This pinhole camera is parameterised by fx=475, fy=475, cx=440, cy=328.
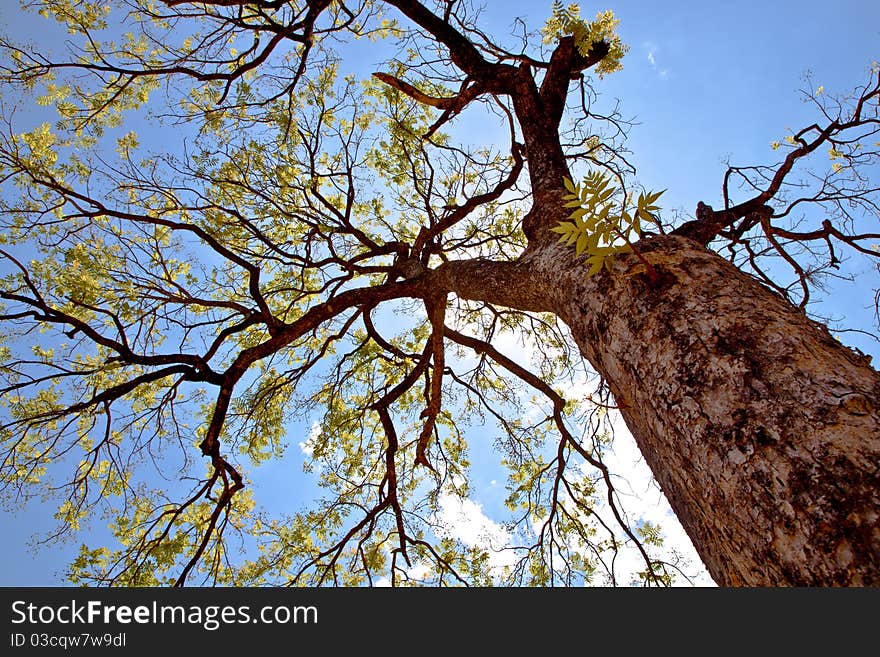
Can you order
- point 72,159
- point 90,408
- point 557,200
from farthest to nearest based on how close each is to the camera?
point 72,159 < point 90,408 < point 557,200

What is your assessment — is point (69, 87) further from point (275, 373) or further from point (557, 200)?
point (557, 200)

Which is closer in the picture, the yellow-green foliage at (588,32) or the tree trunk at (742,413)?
the tree trunk at (742,413)

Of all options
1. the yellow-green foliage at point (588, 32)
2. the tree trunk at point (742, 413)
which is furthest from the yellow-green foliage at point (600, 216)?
the yellow-green foliage at point (588, 32)

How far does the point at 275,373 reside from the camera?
6.32 meters

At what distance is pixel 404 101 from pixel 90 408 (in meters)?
4.99

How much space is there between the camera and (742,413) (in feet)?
3.71

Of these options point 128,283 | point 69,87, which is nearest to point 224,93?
point 69,87

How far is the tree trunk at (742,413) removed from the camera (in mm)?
892

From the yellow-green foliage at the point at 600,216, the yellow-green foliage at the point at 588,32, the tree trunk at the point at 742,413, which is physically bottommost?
the tree trunk at the point at 742,413

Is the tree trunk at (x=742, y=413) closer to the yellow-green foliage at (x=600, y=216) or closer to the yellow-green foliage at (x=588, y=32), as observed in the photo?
the yellow-green foliage at (x=600, y=216)

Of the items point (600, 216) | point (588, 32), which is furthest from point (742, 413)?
point (588, 32)

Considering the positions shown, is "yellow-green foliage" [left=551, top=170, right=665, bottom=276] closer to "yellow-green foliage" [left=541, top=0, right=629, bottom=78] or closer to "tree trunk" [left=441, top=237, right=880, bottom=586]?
"tree trunk" [left=441, top=237, right=880, bottom=586]

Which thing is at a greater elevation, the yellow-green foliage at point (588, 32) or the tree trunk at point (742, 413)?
the yellow-green foliage at point (588, 32)

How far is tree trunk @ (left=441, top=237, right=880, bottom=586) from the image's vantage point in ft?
2.93
